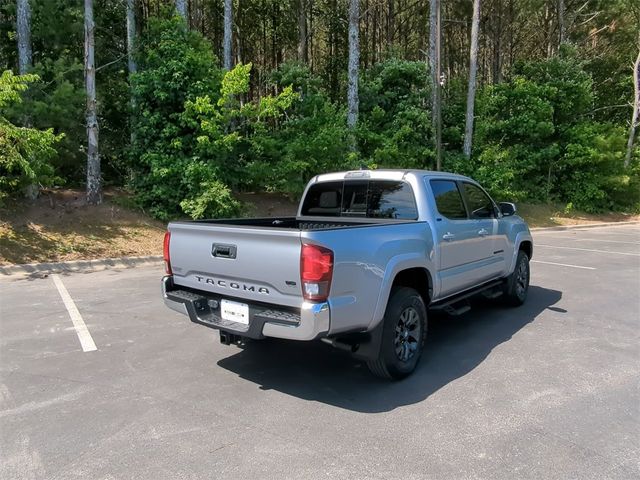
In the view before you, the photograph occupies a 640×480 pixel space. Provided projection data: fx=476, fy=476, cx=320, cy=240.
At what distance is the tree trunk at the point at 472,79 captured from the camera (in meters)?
20.3

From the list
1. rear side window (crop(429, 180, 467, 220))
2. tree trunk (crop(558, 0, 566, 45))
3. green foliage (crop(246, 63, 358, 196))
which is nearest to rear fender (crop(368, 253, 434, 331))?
rear side window (crop(429, 180, 467, 220))

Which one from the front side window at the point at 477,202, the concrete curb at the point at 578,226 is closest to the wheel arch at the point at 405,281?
the front side window at the point at 477,202

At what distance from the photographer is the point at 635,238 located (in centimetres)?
1652

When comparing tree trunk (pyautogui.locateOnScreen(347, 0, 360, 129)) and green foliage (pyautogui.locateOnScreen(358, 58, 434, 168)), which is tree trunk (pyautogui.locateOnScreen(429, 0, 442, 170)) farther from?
tree trunk (pyautogui.locateOnScreen(347, 0, 360, 129))

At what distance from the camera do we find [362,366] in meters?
4.70

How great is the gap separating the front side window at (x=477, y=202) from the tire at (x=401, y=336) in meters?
1.79

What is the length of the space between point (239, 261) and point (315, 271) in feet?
2.43

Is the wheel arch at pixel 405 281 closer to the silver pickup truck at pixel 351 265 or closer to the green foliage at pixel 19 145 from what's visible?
the silver pickup truck at pixel 351 265

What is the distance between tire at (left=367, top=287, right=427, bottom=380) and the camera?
4.07 meters

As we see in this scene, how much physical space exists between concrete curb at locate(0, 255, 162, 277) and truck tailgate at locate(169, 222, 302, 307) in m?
6.71

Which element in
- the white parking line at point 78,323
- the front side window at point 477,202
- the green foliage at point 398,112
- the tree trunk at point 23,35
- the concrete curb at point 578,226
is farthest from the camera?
the concrete curb at point 578,226

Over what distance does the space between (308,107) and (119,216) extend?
7.17 meters

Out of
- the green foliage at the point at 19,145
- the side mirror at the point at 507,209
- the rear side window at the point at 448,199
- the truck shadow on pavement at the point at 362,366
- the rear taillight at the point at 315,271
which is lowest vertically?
the truck shadow on pavement at the point at 362,366

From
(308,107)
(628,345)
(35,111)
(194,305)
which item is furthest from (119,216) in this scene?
(628,345)
